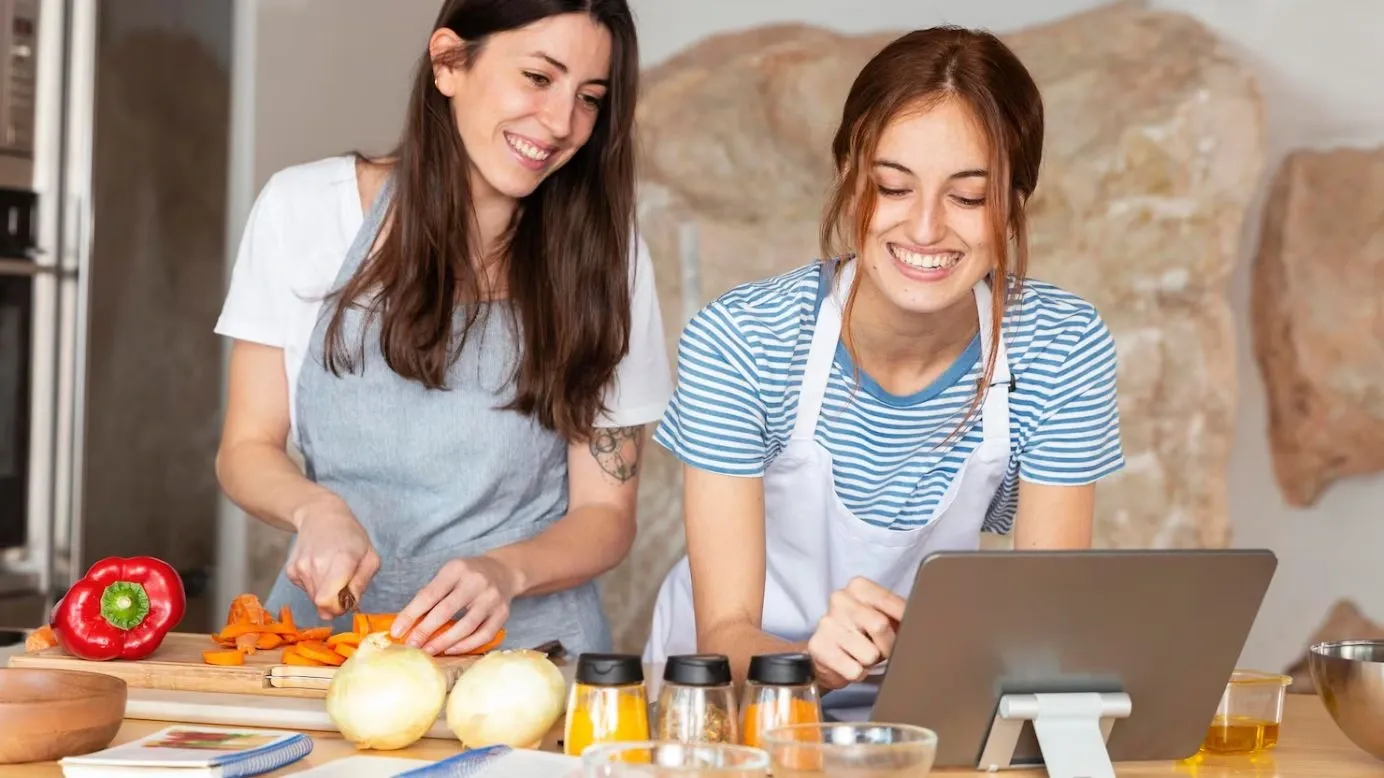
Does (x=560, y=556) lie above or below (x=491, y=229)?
below

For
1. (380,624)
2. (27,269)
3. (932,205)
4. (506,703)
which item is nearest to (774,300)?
(932,205)

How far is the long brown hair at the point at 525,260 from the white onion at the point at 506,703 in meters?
0.86

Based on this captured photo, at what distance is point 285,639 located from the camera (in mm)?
1692

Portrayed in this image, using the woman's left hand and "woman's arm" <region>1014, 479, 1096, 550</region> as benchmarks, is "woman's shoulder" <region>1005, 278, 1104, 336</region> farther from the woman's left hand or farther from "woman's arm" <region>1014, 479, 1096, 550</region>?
the woman's left hand

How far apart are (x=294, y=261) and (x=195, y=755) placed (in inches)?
44.1

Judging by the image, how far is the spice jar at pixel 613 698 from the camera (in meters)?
1.25

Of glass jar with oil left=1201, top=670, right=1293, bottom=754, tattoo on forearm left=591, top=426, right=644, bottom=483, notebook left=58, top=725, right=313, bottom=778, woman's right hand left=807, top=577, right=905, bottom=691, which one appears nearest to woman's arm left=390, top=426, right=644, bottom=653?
tattoo on forearm left=591, top=426, right=644, bottom=483

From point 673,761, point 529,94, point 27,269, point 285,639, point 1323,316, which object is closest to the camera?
point 673,761

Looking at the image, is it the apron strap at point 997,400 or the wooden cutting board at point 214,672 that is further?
the apron strap at point 997,400

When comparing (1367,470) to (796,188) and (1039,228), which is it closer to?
(1039,228)

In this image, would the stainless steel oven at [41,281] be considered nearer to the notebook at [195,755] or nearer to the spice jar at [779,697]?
the notebook at [195,755]

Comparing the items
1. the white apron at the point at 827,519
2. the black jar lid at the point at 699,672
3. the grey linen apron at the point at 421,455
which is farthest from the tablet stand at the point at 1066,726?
the grey linen apron at the point at 421,455

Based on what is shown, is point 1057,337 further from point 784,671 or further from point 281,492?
point 281,492

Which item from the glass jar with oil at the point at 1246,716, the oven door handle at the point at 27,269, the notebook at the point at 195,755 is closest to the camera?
the notebook at the point at 195,755
